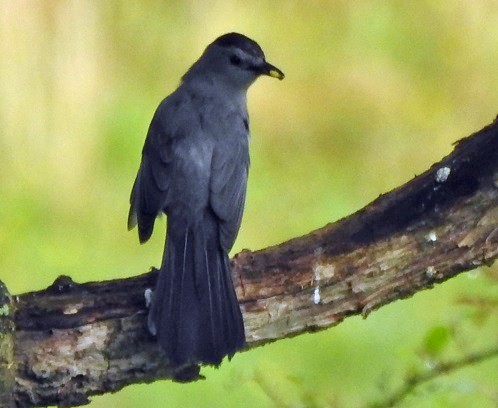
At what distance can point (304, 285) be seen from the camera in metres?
3.59

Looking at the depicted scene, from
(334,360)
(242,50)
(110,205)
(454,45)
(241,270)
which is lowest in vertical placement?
(241,270)

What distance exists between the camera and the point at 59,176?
666 centimetres

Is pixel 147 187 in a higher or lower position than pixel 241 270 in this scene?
higher

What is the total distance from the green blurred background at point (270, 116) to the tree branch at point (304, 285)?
7.65 feet

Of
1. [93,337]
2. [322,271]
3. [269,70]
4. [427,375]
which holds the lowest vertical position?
[427,375]

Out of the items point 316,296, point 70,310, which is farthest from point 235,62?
point 70,310

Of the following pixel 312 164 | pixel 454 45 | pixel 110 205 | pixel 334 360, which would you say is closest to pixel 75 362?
pixel 334 360

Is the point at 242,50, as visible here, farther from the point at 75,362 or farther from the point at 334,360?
the point at 334,360

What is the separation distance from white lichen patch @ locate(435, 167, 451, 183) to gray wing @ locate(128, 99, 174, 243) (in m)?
0.87

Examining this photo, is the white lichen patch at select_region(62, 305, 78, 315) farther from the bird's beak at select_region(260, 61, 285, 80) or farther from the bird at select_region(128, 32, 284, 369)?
the bird's beak at select_region(260, 61, 285, 80)

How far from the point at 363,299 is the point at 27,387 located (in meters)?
0.99

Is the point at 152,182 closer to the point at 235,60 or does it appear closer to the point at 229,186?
the point at 229,186

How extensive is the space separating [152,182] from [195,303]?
0.50m

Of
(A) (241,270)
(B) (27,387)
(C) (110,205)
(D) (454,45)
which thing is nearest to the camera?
(B) (27,387)
